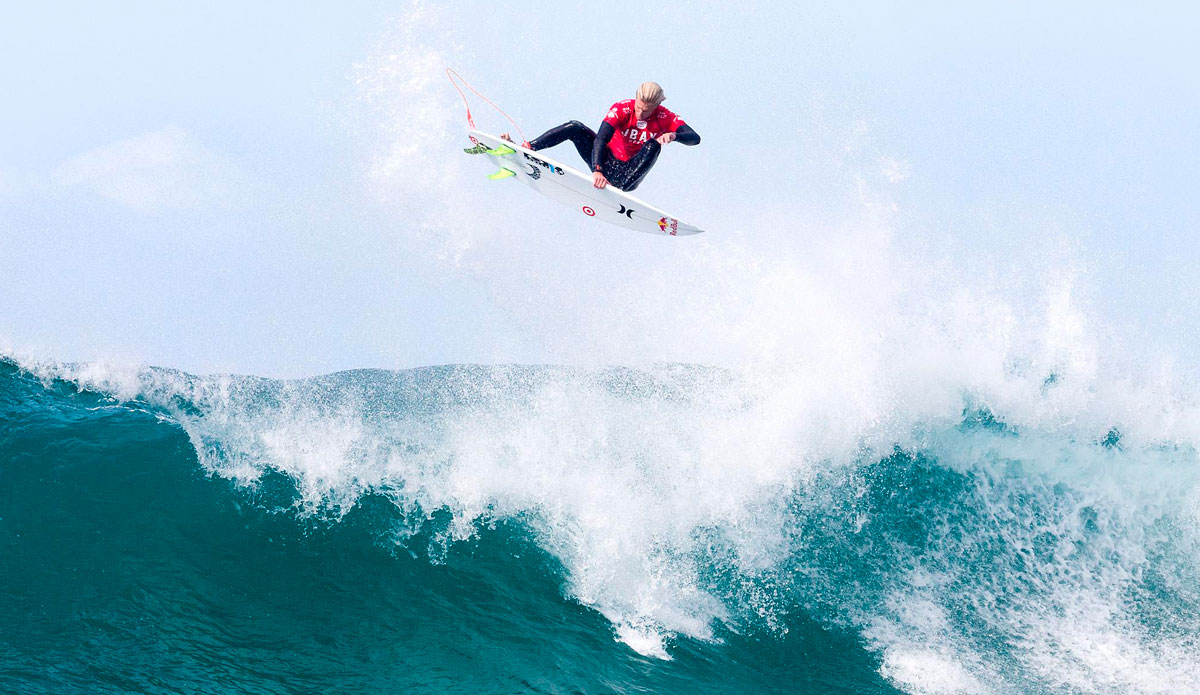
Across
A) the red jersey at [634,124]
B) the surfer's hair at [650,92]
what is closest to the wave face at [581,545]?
the red jersey at [634,124]

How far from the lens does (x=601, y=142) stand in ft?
25.2

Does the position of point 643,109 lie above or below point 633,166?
above

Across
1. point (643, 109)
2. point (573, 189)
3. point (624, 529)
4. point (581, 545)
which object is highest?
point (643, 109)

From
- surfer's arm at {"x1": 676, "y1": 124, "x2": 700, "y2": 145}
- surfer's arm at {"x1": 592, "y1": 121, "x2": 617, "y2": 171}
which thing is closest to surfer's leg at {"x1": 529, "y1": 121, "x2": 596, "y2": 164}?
surfer's arm at {"x1": 592, "y1": 121, "x2": 617, "y2": 171}

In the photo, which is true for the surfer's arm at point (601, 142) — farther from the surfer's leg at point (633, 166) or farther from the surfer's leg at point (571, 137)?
the surfer's leg at point (571, 137)

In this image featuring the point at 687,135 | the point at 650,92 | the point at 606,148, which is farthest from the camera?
the point at 606,148

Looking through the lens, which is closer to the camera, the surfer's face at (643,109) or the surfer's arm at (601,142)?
the surfer's face at (643,109)

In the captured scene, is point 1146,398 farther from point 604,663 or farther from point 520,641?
point 520,641

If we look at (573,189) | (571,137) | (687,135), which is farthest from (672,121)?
(573,189)

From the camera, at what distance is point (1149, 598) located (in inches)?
374

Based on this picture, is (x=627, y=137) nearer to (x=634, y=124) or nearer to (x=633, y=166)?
(x=634, y=124)

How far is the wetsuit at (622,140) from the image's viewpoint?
24.8 feet

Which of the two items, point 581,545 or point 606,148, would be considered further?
point 581,545

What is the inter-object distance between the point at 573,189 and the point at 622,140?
1.11 meters
